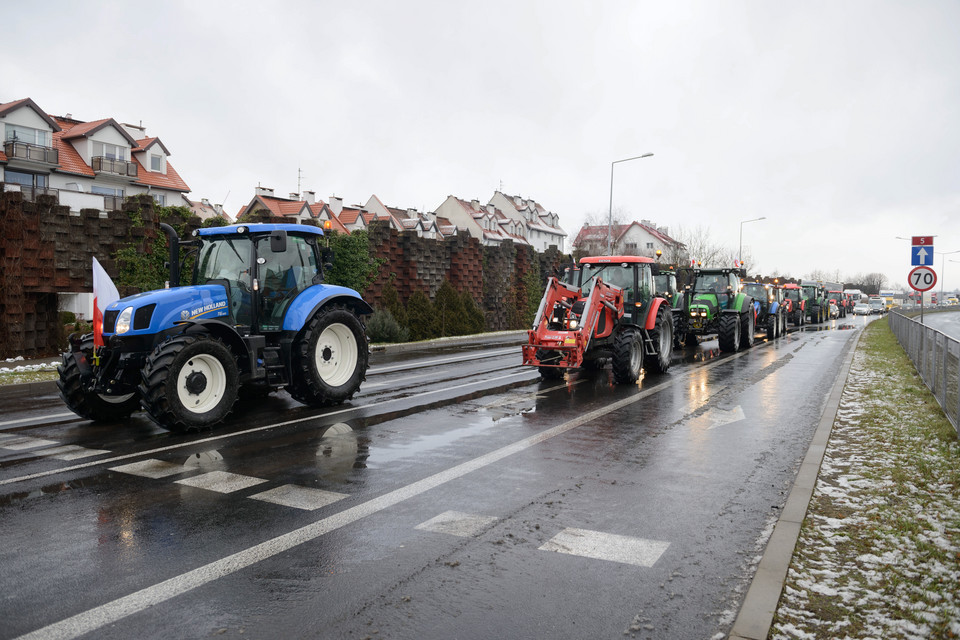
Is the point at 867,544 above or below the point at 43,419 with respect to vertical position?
below

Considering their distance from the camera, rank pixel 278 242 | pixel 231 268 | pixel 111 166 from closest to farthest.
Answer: pixel 278 242 < pixel 231 268 < pixel 111 166

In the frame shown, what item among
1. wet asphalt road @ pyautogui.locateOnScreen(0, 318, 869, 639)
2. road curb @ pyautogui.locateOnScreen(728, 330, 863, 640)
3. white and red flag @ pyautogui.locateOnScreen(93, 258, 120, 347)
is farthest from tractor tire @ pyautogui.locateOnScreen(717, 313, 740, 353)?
white and red flag @ pyautogui.locateOnScreen(93, 258, 120, 347)

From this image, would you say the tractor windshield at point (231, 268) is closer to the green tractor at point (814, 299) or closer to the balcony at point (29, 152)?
the balcony at point (29, 152)

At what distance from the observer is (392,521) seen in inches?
203

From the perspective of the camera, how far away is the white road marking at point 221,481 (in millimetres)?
5945

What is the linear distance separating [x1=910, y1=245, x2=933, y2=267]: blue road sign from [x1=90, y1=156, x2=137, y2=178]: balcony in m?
39.4

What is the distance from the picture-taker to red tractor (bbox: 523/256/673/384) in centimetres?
1238

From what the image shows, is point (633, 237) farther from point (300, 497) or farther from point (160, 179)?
point (300, 497)

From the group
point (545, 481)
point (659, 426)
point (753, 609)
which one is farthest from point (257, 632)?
point (659, 426)

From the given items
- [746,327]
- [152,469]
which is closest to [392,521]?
[152,469]

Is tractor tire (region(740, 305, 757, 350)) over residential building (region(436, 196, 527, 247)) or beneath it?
beneath

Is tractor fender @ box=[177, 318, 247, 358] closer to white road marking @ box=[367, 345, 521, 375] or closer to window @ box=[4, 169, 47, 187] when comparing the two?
white road marking @ box=[367, 345, 521, 375]

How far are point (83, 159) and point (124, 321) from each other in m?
39.1

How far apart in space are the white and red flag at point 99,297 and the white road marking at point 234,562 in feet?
14.9
